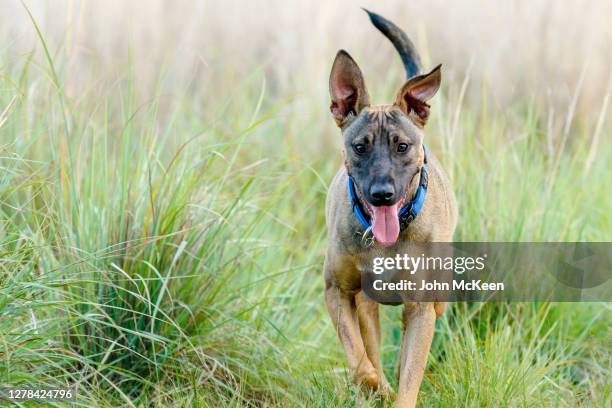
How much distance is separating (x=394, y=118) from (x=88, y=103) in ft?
8.45

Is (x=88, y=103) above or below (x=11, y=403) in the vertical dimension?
above

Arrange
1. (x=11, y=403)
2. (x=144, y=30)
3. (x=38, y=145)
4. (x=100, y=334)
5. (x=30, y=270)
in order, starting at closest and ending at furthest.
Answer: (x=11, y=403) → (x=30, y=270) → (x=100, y=334) → (x=38, y=145) → (x=144, y=30)

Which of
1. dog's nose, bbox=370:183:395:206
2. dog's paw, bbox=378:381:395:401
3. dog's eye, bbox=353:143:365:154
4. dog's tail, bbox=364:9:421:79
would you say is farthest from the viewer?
dog's tail, bbox=364:9:421:79

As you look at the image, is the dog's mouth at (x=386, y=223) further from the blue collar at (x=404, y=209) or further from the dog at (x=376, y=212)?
the blue collar at (x=404, y=209)

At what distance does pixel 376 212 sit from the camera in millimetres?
4629

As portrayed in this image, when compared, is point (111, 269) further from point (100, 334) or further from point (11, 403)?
point (11, 403)

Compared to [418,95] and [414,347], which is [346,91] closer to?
[418,95]

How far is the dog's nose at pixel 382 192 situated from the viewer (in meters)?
4.50

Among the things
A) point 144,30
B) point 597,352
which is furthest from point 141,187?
point 144,30

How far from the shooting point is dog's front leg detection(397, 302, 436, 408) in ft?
15.1

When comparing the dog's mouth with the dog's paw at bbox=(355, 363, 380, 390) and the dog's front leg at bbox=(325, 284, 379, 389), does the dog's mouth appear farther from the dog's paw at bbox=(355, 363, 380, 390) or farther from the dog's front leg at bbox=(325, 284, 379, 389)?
the dog's paw at bbox=(355, 363, 380, 390)

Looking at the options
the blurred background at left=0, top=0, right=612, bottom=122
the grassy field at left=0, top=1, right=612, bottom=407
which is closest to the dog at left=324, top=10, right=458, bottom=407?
the grassy field at left=0, top=1, right=612, bottom=407

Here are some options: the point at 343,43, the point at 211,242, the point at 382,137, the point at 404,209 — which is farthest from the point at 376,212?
the point at 343,43

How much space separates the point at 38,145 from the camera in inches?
230
